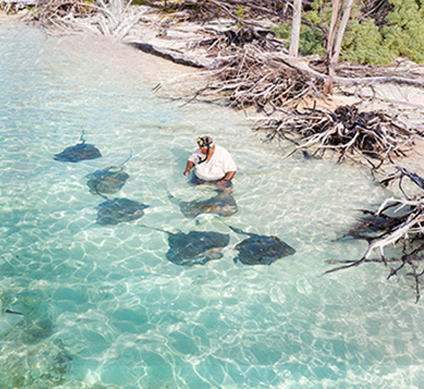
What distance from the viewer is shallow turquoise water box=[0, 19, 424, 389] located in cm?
490

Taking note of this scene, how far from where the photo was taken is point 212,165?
26.3 feet

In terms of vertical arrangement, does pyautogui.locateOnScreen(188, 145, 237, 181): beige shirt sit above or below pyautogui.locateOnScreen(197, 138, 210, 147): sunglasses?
below

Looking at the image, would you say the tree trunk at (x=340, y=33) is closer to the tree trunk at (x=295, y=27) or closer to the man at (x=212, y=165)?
the tree trunk at (x=295, y=27)

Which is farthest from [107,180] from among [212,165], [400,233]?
[400,233]

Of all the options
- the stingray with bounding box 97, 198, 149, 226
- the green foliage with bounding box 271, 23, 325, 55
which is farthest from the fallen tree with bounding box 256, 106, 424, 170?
the green foliage with bounding box 271, 23, 325, 55

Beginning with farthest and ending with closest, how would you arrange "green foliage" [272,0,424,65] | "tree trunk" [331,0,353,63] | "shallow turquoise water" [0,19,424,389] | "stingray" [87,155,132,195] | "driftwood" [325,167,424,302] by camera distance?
"green foliage" [272,0,424,65] → "tree trunk" [331,0,353,63] → "stingray" [87,155,132,195] → "driftwood" [325,167,424,302] → "shallow turquoise water" [0,19,424,389]

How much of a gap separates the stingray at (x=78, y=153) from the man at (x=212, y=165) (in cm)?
263

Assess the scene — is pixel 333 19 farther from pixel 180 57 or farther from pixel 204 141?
pixel 204 141

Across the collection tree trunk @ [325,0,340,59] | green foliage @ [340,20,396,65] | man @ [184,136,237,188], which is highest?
tree trunk @ [325,0,340,59]

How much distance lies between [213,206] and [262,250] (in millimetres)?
1583

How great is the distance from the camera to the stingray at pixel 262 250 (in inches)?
256

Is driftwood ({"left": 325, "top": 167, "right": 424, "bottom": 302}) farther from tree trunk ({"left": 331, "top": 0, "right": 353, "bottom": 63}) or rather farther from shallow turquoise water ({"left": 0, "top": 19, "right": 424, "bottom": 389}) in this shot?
tree trunk ({"left": 331, "top": 0, "right": 353, "bottom": 63})

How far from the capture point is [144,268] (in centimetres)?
638

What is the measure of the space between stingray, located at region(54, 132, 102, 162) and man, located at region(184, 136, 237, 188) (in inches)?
104
